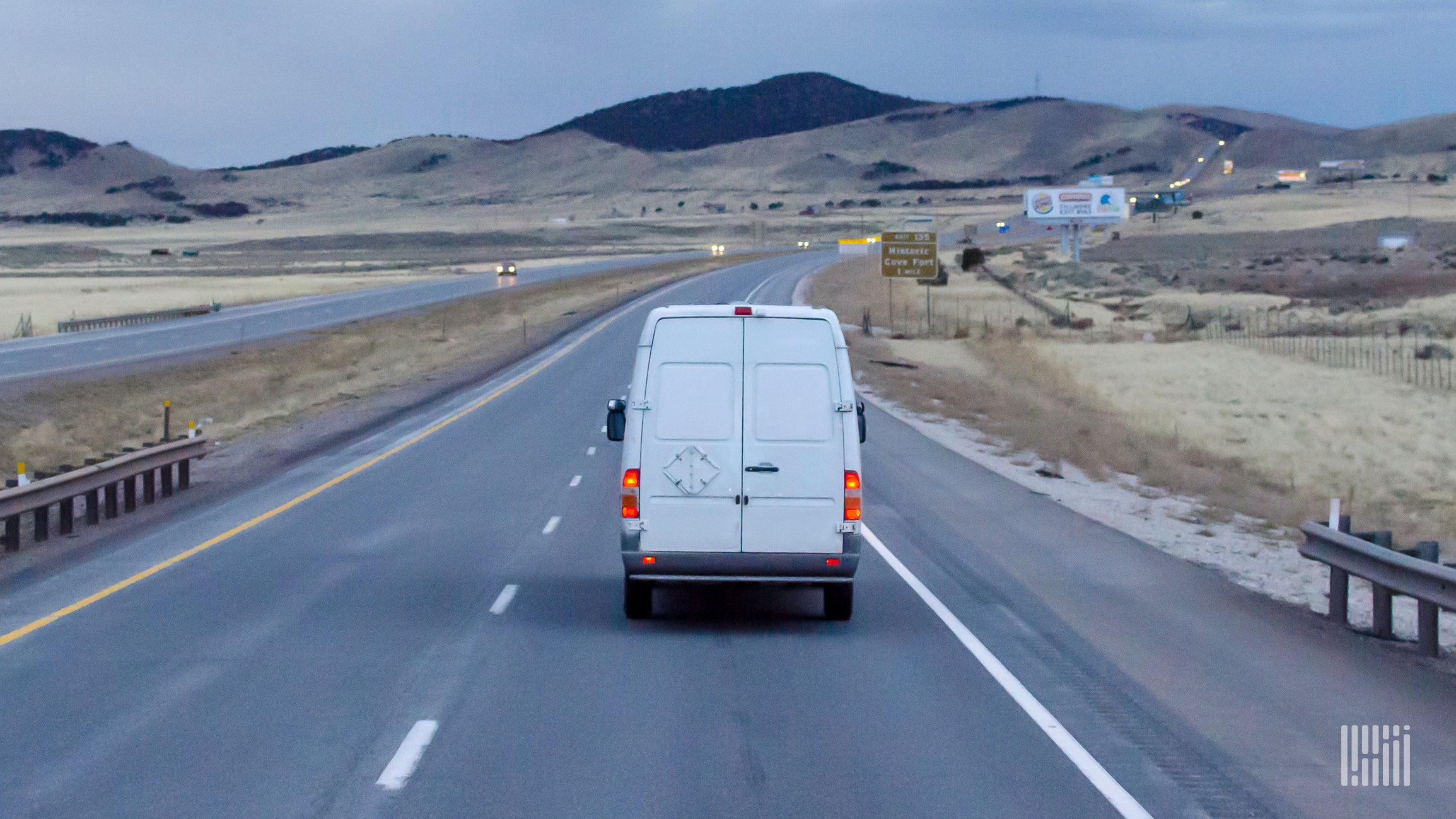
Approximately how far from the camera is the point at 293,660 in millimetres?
10055

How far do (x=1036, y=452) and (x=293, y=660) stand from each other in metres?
17.1

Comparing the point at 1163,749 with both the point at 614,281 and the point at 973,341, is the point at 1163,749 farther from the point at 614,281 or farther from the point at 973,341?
the point at 614,281

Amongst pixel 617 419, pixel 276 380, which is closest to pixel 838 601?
pixel 617 419

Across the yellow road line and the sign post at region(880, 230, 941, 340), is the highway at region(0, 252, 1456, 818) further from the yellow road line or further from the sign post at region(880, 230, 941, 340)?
the sign post at region(880, 230, 941, 340)

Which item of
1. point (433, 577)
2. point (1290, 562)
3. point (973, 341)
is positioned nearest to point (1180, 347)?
point (973, 341)

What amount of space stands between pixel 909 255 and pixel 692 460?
46.1 meters

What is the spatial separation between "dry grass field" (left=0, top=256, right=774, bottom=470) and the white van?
17035mm

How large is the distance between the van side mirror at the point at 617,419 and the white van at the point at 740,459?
0.54 m

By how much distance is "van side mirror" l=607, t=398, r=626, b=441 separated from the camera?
37.7 ft

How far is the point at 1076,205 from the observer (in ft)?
414

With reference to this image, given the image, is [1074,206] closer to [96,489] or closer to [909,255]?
[909,255]

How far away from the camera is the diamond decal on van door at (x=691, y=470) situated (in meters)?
10.8

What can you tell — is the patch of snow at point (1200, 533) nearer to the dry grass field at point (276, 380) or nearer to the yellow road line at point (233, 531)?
the yellow road line at point (233, 531)

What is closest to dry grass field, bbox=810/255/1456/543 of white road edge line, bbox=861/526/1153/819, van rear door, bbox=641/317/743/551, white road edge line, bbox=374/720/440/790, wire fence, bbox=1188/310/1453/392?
wire fence, bbox=1188/310/1453/392
